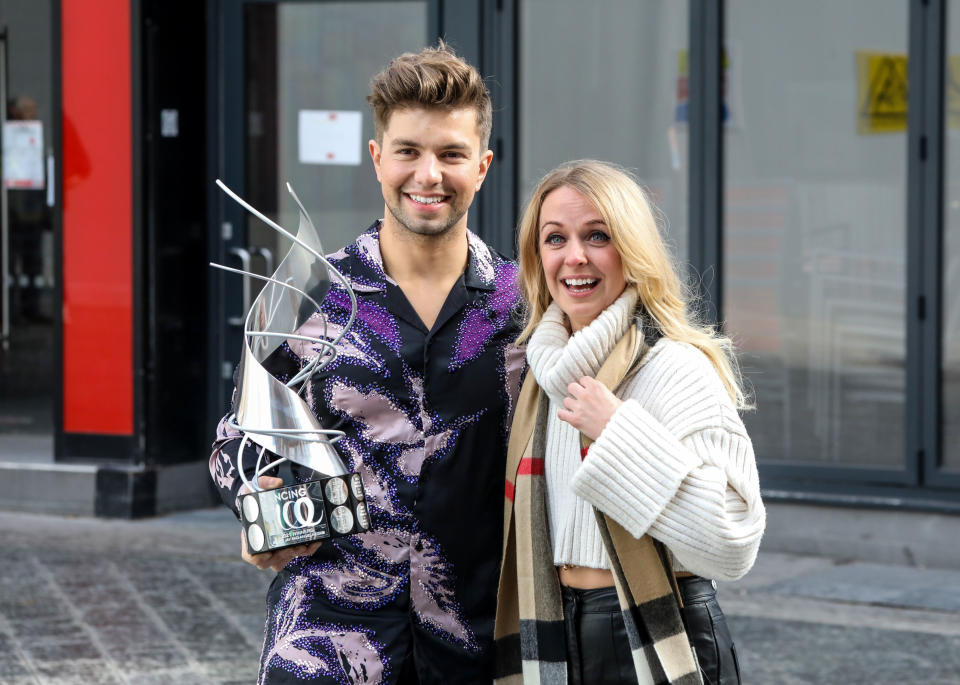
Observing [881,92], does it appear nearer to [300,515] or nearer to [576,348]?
[576,348]

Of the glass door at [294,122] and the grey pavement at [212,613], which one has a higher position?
the glass door at [294,122]

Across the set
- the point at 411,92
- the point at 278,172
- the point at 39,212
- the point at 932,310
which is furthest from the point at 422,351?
the point at 39,212

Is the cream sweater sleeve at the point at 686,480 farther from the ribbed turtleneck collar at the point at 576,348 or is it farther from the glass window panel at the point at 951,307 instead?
the glass window panel at the point at 951,307

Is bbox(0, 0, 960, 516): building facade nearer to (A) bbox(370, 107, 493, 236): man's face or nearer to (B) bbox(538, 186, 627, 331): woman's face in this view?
(A) bbox(370, 107, 493, 236): man's face

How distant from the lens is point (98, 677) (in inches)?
204

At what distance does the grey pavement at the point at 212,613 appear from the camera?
17.4 feet

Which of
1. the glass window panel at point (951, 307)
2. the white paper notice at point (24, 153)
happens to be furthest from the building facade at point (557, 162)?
the white paper notice at point (24, 153)

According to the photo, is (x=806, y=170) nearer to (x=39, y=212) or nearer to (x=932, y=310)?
(x=932, y=310)

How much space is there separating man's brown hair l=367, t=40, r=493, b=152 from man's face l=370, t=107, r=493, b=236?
2 cm

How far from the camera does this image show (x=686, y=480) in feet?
8.53

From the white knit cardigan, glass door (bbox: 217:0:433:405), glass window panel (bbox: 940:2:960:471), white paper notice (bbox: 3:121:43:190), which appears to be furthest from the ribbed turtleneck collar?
white paper notice (bbox: 3:121:43:190)

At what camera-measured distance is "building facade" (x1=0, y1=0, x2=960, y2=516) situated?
7.14m

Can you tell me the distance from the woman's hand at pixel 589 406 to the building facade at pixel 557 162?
15.3 feet

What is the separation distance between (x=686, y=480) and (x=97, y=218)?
19.8ft
